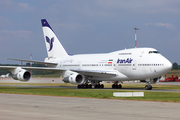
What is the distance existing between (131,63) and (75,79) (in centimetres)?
828

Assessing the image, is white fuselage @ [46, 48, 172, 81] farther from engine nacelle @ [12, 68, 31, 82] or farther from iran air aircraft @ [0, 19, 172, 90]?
engine nacelle @ [12, 68, 31, 82]

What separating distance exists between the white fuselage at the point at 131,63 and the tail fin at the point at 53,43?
21.2 feet

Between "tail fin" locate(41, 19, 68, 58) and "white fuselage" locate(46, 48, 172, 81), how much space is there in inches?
254

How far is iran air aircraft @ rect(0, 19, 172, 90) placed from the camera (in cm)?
3656

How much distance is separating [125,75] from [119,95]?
47.5 feet

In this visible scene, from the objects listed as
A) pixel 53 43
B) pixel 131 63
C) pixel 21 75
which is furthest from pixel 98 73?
pixel 53 43

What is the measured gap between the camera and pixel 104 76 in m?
41.1

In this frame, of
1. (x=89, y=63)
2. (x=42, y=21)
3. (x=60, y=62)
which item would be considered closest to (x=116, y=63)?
(x=89, y=63)

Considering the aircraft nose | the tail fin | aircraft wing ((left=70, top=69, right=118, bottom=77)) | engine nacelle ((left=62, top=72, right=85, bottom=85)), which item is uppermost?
the tail fin

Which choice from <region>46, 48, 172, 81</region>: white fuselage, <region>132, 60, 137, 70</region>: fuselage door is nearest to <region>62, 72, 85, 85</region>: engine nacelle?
<region>46, 48, 172, 81</region>: white fuselage

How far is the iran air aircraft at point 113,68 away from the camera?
120 feet

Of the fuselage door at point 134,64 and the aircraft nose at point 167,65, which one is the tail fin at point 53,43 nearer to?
the fuselage door at point 134,64

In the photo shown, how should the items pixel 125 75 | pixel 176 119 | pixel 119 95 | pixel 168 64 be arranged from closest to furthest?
pixel 176 119 → pixel 119 95 → pixel 168 64 → pixel 125 75

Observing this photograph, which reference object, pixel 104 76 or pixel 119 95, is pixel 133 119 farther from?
pixel 104 76
